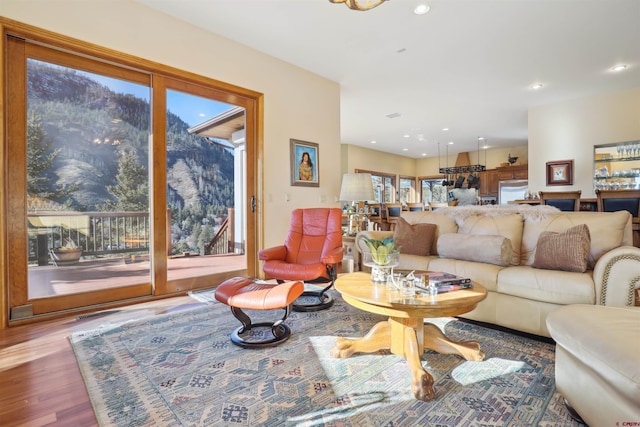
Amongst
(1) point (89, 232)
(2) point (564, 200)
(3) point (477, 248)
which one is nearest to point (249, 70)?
(1) point (89, 232)

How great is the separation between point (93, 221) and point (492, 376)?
137 inches

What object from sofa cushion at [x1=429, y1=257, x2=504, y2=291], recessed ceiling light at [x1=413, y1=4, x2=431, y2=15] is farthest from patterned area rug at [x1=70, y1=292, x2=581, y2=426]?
recessed ceiling light at [x1=413, y1=4, x2=431, y2=15]

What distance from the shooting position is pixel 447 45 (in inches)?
151

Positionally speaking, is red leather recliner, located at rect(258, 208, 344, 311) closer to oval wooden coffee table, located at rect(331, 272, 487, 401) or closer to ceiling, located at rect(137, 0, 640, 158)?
oval wooden coffee table, located at rect(331, 272, 487, 401)

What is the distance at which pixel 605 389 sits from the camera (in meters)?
1.19

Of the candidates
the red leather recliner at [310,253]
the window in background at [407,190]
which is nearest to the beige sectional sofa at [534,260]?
the red leather recliner at [310,253]

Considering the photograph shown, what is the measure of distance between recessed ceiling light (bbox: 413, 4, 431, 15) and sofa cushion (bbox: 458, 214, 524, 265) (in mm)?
2139

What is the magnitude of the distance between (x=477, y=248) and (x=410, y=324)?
50.4 inches

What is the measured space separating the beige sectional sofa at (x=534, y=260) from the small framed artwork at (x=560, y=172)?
148 inches

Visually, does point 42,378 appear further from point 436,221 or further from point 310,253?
point 436,221

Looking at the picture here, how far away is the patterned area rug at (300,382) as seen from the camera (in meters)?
1.42

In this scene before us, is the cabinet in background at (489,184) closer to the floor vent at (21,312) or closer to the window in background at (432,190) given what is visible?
the window in background at (432,190)

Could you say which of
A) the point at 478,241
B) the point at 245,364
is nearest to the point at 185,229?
the point at 245,364

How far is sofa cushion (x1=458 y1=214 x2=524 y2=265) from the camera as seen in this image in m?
2.76
